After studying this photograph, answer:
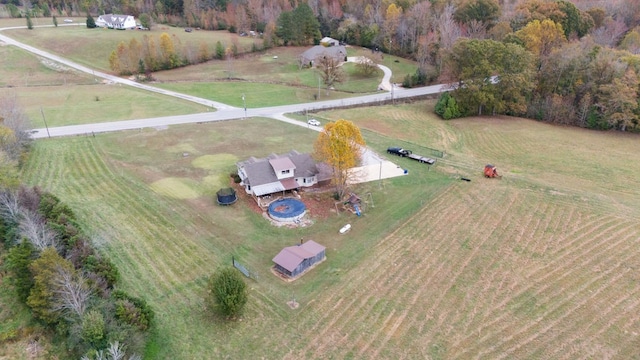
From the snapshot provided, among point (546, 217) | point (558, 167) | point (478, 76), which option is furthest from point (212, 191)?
point (478, 76)

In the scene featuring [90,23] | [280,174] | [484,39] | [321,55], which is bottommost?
[280,174]

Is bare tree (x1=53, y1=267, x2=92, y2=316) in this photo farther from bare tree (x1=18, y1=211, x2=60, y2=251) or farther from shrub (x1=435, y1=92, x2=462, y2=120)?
shrub (x1=435, y1=92, x2=462, y2=120)

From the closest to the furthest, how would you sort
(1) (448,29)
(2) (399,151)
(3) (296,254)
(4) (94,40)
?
(3) (296,254), (2) (399,151), (1) (448,29), (4) (94,40)

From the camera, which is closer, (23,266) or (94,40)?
(23,266)

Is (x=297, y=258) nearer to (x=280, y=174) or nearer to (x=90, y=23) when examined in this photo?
(x=280, y=174)

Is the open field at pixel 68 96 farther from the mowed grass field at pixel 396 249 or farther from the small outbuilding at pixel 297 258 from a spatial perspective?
the small outbuilding at pixel 297 258

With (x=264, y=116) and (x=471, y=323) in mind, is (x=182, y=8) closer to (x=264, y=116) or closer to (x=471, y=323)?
(x=264, y=116)

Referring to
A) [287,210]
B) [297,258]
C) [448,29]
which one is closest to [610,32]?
[448,29]
